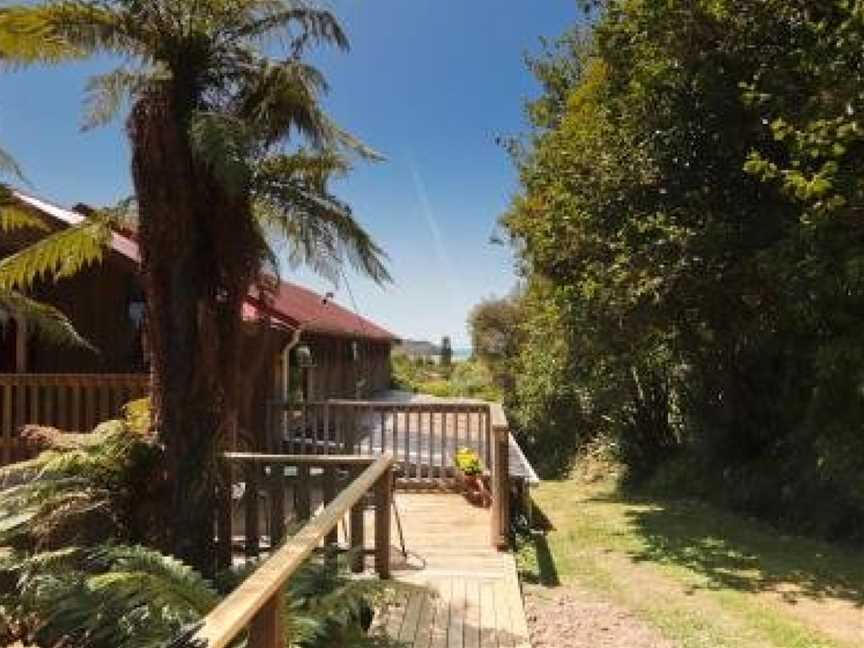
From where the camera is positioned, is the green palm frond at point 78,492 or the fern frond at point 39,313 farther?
the fern frond at point 39,313

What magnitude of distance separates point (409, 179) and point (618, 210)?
286 inches

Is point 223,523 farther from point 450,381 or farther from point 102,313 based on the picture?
point 450,381

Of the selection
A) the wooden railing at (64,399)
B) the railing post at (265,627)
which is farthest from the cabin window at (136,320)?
the railing post at (265,627)

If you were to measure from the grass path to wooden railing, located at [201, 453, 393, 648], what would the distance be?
6.53 feet

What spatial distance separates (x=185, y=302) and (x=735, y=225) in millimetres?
7826

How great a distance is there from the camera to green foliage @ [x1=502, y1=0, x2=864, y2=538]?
10602mm

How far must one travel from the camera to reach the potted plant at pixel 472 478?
1199 cm

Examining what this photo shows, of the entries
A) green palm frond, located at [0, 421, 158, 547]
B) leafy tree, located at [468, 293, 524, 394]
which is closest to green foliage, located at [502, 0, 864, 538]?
green palm frond, located at [0, 421, 158, 547]

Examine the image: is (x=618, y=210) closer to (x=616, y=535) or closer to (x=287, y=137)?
(x=616, y=535)

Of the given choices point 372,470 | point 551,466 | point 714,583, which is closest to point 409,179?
point 551,466

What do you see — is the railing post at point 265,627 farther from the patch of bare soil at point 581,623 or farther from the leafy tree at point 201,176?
the leafy tree at point 201,176

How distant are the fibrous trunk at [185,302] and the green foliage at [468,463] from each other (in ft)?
16.1

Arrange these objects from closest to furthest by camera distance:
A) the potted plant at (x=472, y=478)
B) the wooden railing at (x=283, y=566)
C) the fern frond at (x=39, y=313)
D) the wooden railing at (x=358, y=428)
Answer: the wooden railing at (x=283, y=566) < the fern frond at (x=39, y=313) < the potted plant at (x=472, y=478) < the wooden railing at (x=358, y=428)

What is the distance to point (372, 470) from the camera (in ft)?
23.3
